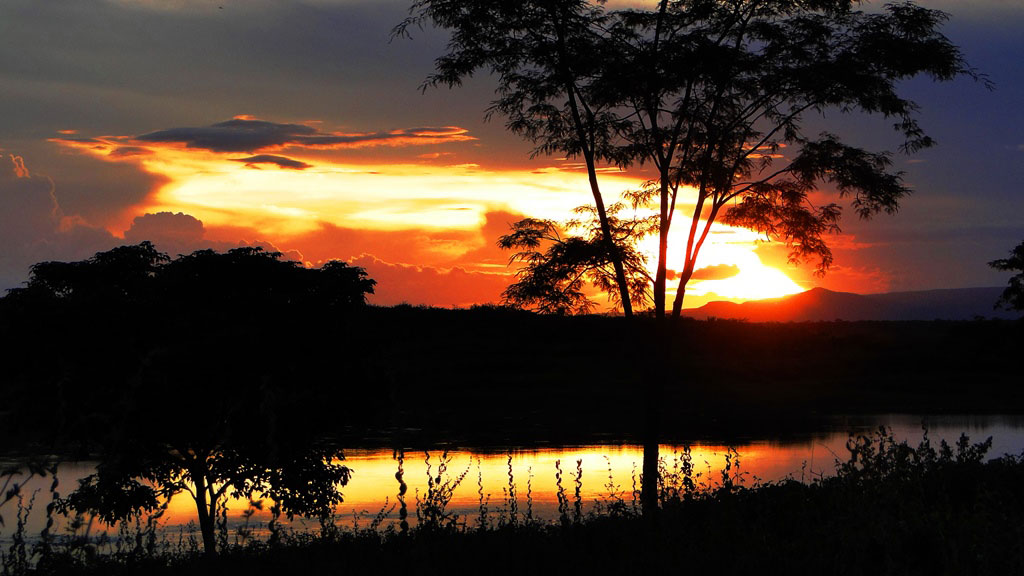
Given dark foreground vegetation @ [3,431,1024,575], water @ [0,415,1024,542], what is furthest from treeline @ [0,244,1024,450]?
water @ [0,415,1024,542]

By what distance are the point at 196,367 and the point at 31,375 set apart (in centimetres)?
438

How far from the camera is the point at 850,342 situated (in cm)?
7594

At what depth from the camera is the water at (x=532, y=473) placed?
23.2 m

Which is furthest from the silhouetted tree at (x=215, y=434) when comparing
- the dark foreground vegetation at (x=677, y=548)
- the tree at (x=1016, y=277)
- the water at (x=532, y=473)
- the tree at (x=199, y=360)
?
the tree at (x=1016, y=277)

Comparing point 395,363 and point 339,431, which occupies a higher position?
point 395,363

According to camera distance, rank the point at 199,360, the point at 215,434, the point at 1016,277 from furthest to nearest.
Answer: the point at 1016,277 → the point at 215,434 → the point at 199,360

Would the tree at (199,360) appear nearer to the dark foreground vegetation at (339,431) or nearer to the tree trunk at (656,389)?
the dark foreground vegetation at (339,431)

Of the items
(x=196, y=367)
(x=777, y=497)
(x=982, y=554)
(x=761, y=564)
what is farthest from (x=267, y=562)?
(x=196, y=367)

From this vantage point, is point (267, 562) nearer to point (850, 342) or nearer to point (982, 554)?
point (982, 554)

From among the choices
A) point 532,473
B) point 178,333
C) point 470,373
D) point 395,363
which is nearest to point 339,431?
point 395,363

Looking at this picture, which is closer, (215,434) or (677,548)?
(677,548)

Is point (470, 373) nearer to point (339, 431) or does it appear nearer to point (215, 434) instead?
point (339, 431)

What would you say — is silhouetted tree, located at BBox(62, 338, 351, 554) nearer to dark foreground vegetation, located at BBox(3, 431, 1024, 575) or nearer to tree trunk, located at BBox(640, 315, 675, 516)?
tree trunk, located at BBox(640, 315, 675, 516)

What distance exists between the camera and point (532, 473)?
29125 mm
